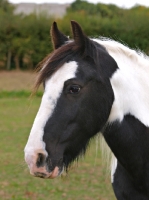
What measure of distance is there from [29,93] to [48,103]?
809 inches

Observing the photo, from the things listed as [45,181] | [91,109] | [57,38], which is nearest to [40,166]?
[91,109]

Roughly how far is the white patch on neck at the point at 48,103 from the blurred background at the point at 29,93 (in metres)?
4.35

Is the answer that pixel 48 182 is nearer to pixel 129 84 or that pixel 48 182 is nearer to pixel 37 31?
pixel 129 84

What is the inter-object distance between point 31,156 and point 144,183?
1.07 metres

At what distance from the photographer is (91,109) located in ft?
11.0

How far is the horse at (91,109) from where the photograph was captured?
10.5 feet

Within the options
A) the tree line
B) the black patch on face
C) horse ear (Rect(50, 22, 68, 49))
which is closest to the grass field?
horse ear (Rect(50, 22, 68, 49))

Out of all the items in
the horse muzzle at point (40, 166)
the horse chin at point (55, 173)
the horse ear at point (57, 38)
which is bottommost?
the horse chin at point (55, 173)

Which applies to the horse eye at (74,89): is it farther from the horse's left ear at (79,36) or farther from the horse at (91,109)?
the horse's left ear at (79,36)

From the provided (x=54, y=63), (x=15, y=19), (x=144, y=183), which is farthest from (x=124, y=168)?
(x=15, y=19)

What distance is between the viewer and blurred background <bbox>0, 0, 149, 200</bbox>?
311 inches

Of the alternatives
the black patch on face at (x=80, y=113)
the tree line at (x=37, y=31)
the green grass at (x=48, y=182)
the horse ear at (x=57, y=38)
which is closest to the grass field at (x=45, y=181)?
the green grass at (x=48, y=182)

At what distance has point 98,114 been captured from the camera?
3369mm

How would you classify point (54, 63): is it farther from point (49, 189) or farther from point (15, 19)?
point (15, 19)
